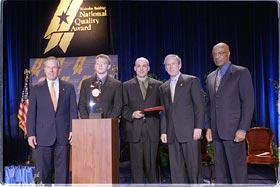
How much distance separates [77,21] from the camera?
820 cm

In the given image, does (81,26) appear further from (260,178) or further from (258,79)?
(260,178)

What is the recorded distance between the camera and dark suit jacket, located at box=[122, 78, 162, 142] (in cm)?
468

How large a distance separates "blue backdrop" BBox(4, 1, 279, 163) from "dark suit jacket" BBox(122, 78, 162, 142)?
342 centimetres

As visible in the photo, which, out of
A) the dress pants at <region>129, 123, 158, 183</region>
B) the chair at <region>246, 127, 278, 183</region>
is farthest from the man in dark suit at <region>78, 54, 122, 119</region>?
the chair at <region>246, 127, 278, 183</region>

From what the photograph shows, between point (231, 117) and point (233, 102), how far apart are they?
0.16 m

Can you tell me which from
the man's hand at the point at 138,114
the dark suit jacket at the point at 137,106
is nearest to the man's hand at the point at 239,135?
the dark suit jacket at the point at 137,106

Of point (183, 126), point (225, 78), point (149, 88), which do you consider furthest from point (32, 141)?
point (225, 78)

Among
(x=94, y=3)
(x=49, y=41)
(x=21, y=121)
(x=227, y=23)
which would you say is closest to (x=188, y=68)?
(x=227, y=23)

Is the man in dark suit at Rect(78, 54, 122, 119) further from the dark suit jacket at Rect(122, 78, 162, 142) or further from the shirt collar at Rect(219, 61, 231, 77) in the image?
the shirt collar at Rect(219, 61, 231, 77)

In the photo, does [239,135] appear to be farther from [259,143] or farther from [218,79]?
[259,143]

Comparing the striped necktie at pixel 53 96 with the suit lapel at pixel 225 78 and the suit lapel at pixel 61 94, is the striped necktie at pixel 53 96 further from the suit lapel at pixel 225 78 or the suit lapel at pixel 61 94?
the suit lapel at pixel 225 78

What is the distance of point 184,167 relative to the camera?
445 cm

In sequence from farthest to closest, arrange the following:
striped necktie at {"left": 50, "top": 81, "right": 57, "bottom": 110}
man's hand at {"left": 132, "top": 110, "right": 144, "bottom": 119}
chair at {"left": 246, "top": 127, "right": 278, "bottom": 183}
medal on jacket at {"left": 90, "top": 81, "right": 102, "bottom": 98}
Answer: chair at {"left": 246, "top": 127, "right": 278, "bottom": 183}, man's hand at {"left": 132, "top": 110, "right": 144, "bottom": 119}, striped necktie at {"left": 50, "top": 81, "right": 57, "bottom": 110}, medal on jacket at {"left": 90, "top": 81, "right": 102, "bottom": 98}

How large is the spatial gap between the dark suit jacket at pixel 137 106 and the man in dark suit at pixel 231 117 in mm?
720
